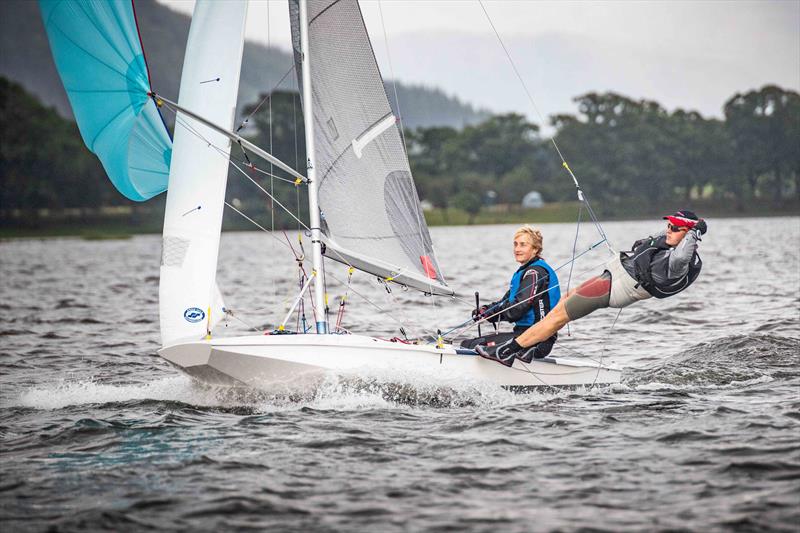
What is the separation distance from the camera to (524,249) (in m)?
9.66

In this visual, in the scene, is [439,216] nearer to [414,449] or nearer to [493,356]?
[493,356]

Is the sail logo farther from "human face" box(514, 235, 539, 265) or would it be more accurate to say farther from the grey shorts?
the grey shorts

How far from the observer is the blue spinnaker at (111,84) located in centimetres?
933

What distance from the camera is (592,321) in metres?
17.9

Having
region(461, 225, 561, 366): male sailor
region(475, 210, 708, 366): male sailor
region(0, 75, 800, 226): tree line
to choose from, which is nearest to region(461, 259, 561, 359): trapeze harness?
region(461, 225, 561, 366): male sailor

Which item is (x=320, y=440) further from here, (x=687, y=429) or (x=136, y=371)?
(x=136, y=371)

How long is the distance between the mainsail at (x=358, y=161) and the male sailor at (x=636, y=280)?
181 cm

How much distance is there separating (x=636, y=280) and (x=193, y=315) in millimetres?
4386

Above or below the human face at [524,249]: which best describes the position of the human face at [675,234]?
above

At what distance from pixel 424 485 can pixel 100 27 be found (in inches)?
227

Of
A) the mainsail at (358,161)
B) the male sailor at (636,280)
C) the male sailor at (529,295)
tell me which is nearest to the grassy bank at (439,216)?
the mainsail at (358,161)

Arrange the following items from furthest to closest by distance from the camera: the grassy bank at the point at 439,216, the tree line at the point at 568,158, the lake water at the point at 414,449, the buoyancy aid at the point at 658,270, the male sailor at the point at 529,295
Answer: the tree line at the point at 568,158 < the grassy bank at the point at 439,216 < the male sailor at the point at 529,295 < the buoyancy aid at the point at 658,270 < the lake water at the point at 414,449

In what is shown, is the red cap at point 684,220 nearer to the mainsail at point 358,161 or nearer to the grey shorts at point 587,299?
the grey shorts at point 587,299

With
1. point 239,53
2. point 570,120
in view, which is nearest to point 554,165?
point 570,120
